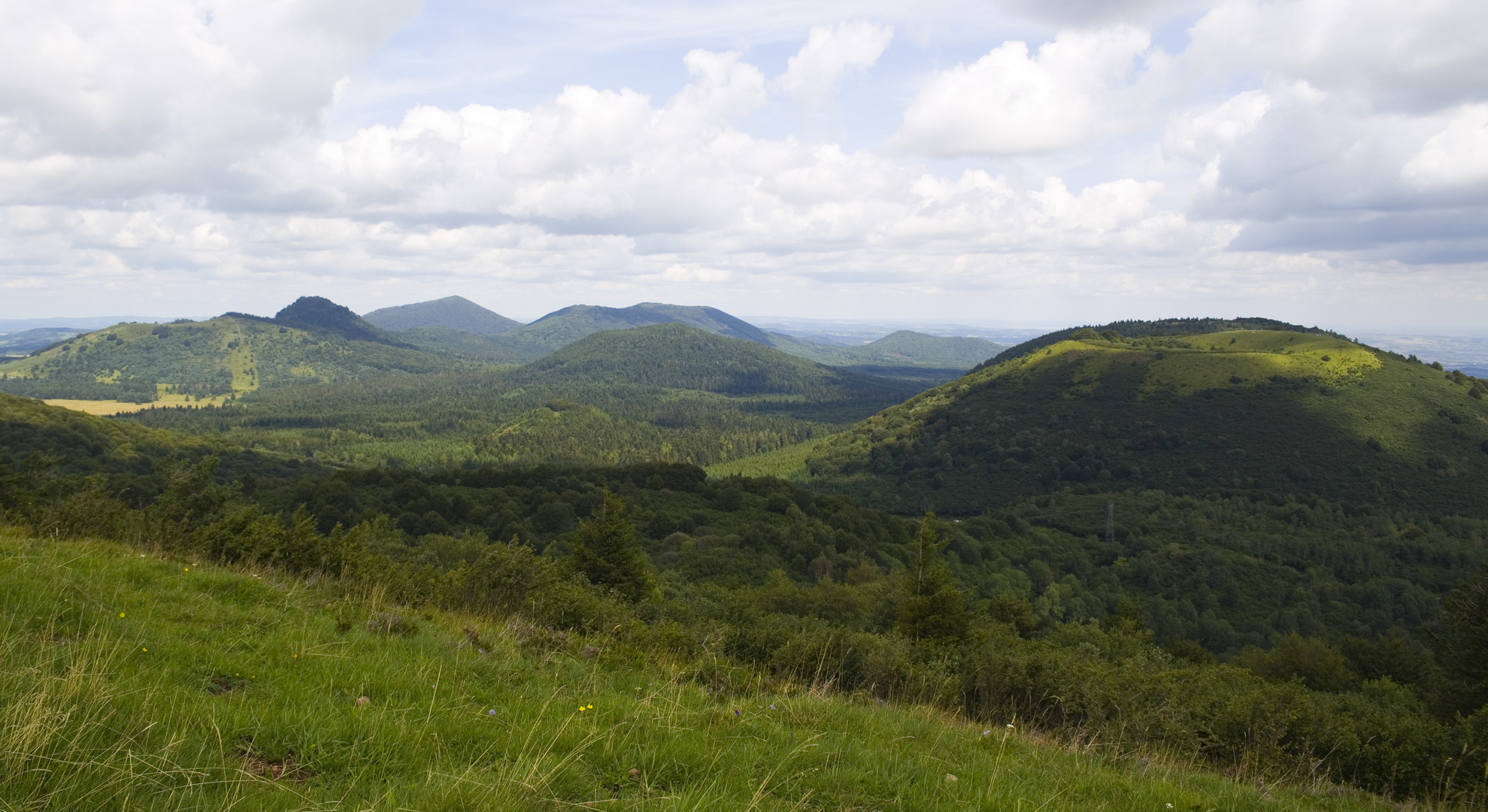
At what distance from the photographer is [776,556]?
69125 millimetres

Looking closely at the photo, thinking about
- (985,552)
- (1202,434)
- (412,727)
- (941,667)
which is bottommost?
(985,552)

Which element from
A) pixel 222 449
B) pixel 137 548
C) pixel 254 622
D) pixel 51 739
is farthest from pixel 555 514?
pixel 222 449

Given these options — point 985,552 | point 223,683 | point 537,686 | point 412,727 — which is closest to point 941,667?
point 537,686

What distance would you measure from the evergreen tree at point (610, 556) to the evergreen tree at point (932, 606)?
12.4 metres

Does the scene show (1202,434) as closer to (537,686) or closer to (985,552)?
(985,552)

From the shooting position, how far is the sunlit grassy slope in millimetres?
4246

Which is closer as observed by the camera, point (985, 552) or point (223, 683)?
point (223, 683)

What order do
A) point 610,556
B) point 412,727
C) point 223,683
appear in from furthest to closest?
1. point 610,556
2. point 223,683
3. point 412,727

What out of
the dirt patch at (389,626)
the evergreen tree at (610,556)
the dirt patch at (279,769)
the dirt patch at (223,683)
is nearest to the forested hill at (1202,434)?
the evergreen tree at (610,556)

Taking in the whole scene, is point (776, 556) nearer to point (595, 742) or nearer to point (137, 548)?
point (137, 548)

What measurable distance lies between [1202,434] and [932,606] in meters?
149

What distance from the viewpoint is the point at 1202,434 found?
146625mm

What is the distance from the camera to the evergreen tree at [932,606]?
29.1 m

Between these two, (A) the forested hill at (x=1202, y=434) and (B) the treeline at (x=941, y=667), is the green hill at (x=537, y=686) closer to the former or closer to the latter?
(B) the treeline at (x=941, y=667)
